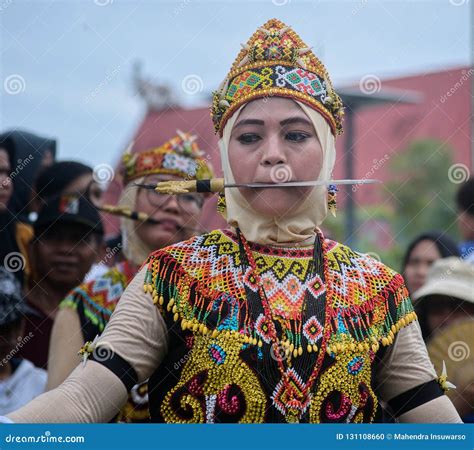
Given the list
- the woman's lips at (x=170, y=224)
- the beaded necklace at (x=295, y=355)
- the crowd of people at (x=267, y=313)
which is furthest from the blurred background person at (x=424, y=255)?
the beaded necklace at (x=295, y=355)

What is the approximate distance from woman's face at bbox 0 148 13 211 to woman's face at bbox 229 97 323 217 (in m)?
2.19

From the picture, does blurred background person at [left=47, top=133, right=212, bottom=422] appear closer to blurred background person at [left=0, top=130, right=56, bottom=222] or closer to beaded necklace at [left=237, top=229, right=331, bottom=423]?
blurred background person at [left=0, top=130, right=56, bottom=222]

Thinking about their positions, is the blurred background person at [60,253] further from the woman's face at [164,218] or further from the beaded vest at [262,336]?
the beaded vest at [262,336]

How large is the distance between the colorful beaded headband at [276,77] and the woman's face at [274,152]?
0.15 feet

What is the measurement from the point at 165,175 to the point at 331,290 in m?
1.93

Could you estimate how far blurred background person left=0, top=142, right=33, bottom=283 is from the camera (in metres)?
4.34

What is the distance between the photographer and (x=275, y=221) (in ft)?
8.11

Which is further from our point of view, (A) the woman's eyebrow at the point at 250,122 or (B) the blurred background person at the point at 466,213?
(B) the blurred background person at the point at 466,213

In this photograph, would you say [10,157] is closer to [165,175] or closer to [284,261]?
[165,175]

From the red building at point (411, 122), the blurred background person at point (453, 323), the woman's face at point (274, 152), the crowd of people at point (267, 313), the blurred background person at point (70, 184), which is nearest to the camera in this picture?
the crowd of people at point (267, 313)

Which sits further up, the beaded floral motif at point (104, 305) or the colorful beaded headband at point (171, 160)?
the colorful beaded headband at point (171, 160)

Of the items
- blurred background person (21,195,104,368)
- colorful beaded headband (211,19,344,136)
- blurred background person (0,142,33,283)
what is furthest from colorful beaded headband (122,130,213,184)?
colorful beaded headband (211,19,344,136)

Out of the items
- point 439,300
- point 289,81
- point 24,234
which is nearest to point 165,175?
point 24,234

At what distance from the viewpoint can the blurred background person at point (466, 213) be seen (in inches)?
186
